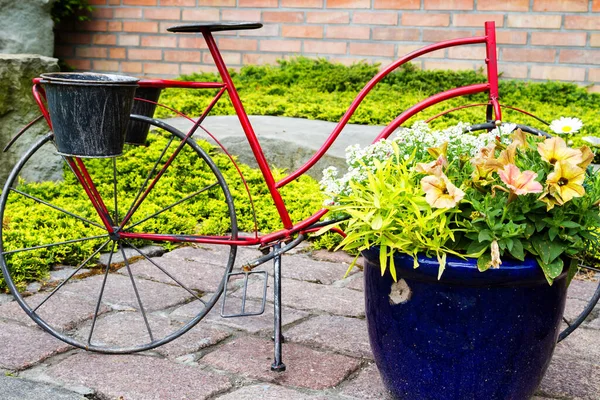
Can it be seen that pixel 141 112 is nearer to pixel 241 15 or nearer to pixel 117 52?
pixel 241 15

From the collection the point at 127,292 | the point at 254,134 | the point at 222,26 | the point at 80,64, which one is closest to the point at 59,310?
the point at 127,292

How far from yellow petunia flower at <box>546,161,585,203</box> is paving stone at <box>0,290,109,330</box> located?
171 cm

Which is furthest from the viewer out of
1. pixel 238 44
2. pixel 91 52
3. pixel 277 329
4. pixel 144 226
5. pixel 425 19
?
pixel 91 52

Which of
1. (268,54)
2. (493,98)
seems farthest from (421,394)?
(268,54)

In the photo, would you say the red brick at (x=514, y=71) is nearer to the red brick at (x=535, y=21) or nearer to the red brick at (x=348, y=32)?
the red brick at (x=535, y=21)

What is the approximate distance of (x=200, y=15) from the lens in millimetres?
6570

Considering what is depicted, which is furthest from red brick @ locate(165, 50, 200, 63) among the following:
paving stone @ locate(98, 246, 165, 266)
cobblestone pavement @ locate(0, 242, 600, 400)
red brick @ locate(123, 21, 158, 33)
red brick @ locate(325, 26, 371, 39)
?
cobblestone pavement @ locate(0, 242, 600, 400)

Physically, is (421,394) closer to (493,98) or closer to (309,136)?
(493,98)

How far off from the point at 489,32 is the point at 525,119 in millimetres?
2419

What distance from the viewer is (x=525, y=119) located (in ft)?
A: 16.1

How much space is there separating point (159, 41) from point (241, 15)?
87cm

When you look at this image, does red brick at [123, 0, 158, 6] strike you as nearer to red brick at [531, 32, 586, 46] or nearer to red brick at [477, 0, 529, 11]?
red brick at [477, 0, 529, 11]

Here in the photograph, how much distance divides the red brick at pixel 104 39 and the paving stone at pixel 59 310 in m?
4.54

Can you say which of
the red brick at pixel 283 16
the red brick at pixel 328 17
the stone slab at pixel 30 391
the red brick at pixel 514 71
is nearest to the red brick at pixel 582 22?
the red brick at pixel 514 71
